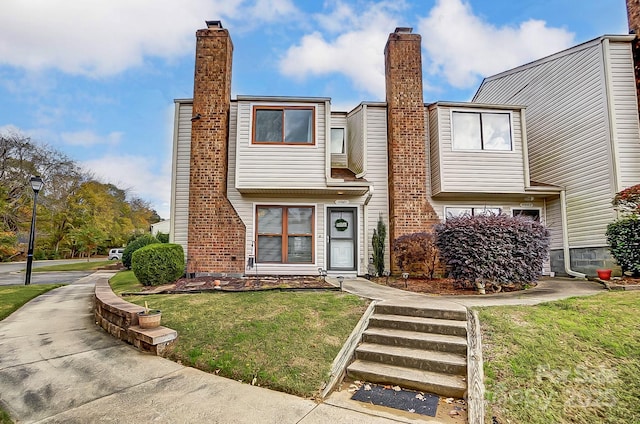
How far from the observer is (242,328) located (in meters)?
4.55

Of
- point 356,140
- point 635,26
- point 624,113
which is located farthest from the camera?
point 356,140

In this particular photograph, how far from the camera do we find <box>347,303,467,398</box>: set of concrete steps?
361 centimetres

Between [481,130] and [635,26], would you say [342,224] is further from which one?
[635,26]

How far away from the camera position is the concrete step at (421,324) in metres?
4.35

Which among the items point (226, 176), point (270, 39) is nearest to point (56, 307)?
point (226, 176)

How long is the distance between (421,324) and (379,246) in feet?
17.6

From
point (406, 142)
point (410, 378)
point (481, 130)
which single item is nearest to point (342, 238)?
point (406, 142)

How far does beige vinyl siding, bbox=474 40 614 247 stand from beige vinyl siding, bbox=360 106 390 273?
543 cm

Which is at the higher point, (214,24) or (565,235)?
(214,24)

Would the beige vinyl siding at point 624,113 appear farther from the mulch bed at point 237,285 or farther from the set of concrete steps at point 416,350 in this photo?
the mulch bed at point 237,285

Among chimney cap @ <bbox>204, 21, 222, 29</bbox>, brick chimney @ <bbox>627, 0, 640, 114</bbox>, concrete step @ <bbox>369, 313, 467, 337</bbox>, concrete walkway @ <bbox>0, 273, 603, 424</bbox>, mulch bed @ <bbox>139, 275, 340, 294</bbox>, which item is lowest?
concrete walkway @ <bbox>0, 273, 603, 424</bbox>

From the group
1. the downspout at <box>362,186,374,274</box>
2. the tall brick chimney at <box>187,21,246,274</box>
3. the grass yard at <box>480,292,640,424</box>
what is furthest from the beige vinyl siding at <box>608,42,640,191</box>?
the tall brick chimney at <box>187,21,246,274</box>

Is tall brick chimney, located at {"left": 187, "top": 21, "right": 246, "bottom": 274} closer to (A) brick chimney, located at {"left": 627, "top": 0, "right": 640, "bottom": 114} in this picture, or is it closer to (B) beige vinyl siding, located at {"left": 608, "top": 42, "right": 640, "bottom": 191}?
(B) beige vinyl siding, located at {"left": 608, "top": 42, "right": 640, "bottom": 191}

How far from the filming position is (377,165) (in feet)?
35.0
